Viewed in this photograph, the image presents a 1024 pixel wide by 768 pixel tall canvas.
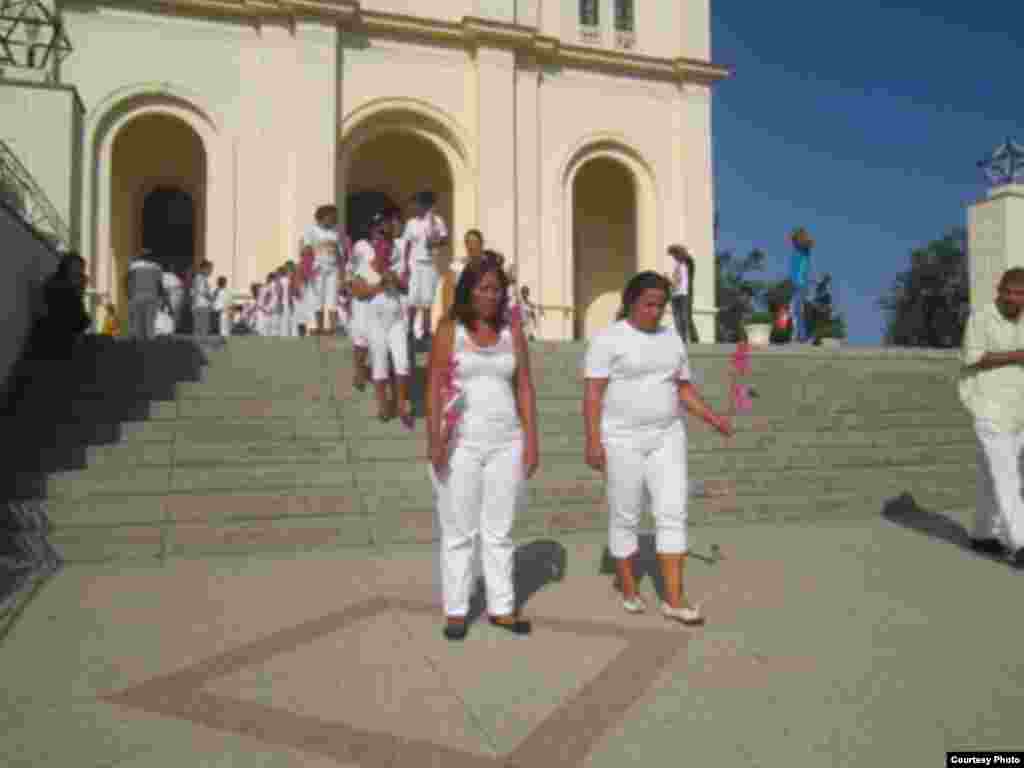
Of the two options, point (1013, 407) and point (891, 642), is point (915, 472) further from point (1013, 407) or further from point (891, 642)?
point (891, 642)

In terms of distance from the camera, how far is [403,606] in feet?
13.5

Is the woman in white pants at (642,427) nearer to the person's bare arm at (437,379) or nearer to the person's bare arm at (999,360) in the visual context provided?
the person's bare arm at (437,379)

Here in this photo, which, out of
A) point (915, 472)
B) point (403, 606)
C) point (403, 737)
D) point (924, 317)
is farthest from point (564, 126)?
point (924, 317)

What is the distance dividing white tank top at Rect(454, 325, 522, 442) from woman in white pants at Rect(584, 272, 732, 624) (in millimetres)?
469

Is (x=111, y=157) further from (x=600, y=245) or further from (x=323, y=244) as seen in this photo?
(x=600, y=245)

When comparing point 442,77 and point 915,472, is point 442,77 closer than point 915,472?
No

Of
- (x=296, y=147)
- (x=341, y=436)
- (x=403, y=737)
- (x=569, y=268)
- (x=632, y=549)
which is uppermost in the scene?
(x=296, y=147)

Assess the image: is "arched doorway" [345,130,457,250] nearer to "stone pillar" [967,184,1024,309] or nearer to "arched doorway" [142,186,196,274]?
"arched doorway" [142,186,196,274]

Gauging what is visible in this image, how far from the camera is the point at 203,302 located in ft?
47.1

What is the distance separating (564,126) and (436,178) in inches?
143

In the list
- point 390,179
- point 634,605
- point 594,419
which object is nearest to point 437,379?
point 594,419

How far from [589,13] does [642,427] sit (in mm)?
18498

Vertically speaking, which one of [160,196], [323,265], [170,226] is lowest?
[323,265]

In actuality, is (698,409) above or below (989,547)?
above
